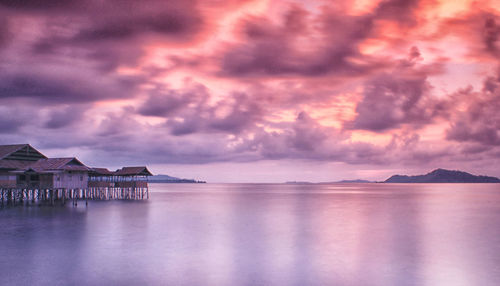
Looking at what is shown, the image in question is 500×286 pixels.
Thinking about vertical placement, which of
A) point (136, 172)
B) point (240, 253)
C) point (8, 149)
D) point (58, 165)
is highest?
point (8, 149)

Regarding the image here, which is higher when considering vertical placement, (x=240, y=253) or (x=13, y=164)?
(x=13, y=164)

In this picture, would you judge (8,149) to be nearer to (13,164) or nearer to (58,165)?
(13,164)

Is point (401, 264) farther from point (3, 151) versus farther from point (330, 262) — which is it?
point (3, 151)

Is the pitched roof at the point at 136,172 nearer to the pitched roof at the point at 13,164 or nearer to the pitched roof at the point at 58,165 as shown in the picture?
the pitched roof at the point at 58,165

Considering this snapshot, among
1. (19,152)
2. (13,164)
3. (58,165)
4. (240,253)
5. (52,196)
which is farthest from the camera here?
(19,152)

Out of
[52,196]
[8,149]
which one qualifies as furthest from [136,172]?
[8,149]

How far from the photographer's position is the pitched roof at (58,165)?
150ft

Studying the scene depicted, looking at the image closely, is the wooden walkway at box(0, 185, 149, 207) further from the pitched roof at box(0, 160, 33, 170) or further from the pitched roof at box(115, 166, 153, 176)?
the pitched roof at box(115, 166, 153, 176)

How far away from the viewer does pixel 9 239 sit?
23984 mm

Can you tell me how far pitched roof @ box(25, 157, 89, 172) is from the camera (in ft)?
150

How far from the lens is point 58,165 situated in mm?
45906

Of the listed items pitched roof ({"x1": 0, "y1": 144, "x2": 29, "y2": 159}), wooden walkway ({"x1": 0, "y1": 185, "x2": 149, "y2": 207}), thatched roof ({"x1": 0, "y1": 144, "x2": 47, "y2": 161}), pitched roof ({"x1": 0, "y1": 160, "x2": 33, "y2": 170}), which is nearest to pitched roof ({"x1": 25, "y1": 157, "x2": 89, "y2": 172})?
pitched roof ({"x1": 0, "y1": 160, "x2": 33, "y2": 170})

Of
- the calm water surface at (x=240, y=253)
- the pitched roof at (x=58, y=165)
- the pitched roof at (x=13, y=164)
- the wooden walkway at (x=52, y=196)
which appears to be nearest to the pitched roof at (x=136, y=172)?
the wooden walkway at (x=52, y=196)

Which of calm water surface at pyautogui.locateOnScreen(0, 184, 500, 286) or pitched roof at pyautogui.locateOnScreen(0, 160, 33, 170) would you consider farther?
pitched roof at pyautogui.locateOnScreen(0, 160, 33, 170)
